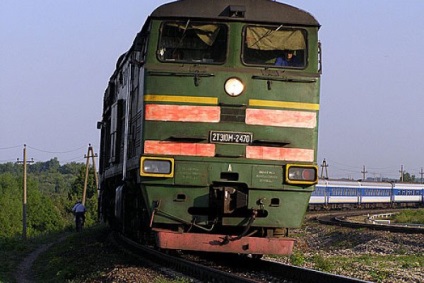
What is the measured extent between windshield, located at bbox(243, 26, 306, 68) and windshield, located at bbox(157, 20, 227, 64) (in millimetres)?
395

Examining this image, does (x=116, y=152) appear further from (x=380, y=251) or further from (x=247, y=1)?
(x=380, y=251)

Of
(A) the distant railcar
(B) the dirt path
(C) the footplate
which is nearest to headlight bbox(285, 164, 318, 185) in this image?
(C) the footplate

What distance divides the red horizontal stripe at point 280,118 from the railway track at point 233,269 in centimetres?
206

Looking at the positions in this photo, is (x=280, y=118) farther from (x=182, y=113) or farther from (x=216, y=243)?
(x=216, y=243)

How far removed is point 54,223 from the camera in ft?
310

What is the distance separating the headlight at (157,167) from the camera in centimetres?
1109

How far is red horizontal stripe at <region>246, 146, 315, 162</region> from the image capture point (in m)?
11.2

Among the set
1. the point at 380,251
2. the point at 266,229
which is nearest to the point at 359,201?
the point at 380,251

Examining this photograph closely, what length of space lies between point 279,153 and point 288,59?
1418 millimetres

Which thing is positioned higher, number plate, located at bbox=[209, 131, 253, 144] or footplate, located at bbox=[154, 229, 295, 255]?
number plate, located at bbox=[209, 131, 253, 144]

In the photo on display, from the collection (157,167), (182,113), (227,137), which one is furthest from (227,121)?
(157,167)

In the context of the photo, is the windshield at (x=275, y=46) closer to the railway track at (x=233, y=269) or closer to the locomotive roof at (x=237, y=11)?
the locomotive roof at (x=237, y=11)

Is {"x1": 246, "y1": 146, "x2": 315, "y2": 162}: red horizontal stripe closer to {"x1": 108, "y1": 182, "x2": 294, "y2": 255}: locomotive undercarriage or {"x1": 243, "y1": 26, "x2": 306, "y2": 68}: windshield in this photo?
{"x1": 108, "y1": 182, "x2": 294, "y2": 255}: locomotive undercarriage

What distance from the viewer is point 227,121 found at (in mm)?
11242
